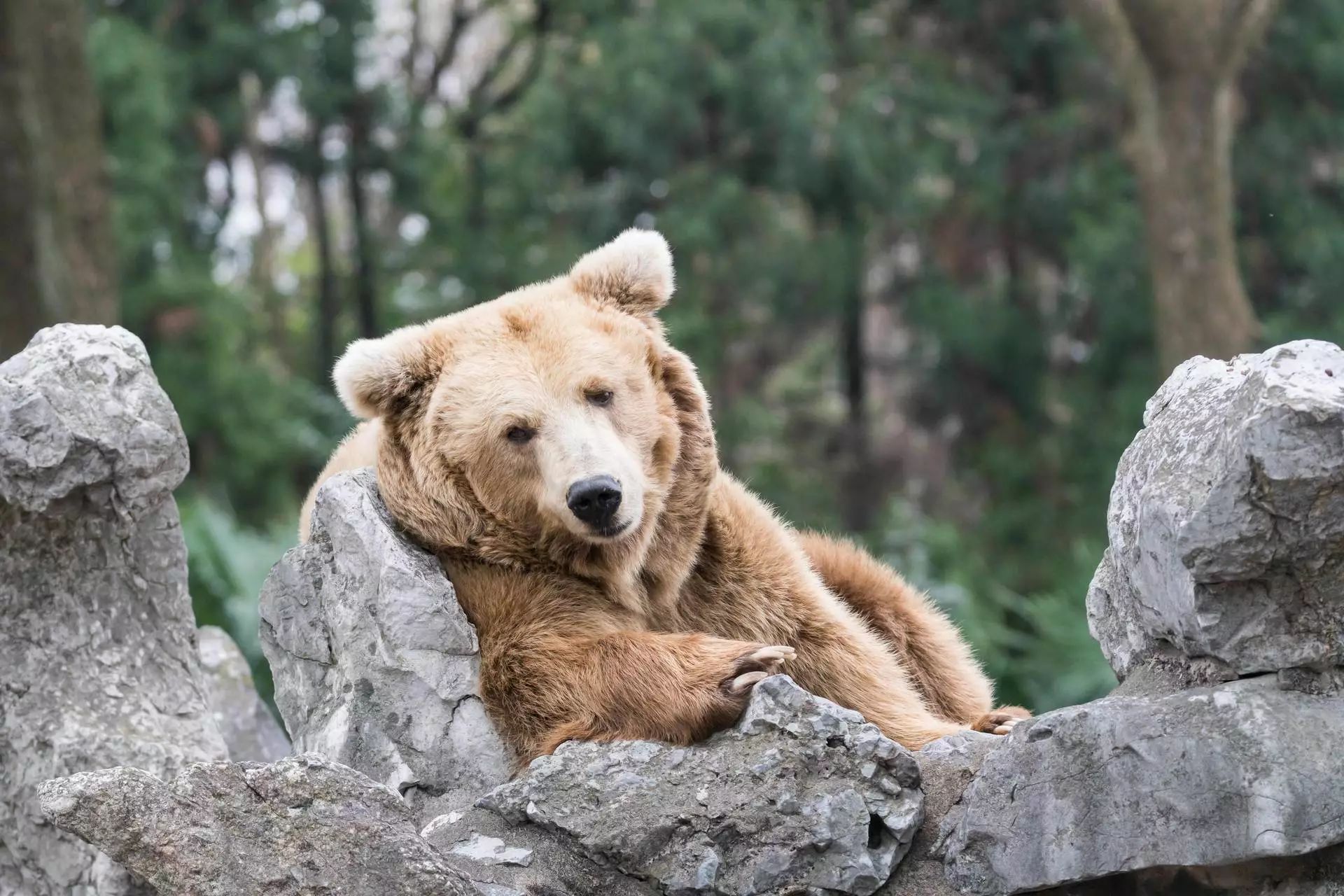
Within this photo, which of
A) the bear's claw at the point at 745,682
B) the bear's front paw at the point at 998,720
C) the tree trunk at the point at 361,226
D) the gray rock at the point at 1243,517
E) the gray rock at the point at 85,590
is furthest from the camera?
the tree trunk at the point at 361,226

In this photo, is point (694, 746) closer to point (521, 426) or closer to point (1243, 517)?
point (521, 426)

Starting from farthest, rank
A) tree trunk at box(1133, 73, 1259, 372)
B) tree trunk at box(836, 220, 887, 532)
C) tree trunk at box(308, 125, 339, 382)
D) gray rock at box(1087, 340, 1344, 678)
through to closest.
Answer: tree trunk at box(308, 125, 339, 382)
tree trunk at box(836, 220, 887, 532)
tree trunk at box(1133, 73, 1259, 372)
gray rock at box(1087, 340, 1344, 678)

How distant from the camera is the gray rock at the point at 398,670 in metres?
3.69

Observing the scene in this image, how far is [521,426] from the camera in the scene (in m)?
3.85

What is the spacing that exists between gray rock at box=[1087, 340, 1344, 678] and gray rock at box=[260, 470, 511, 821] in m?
1.55

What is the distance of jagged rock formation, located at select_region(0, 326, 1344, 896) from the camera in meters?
2.77

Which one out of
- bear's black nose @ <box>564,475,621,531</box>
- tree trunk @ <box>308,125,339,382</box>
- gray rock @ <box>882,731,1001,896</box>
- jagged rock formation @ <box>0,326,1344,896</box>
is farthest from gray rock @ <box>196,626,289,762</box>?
tree trunk @ <box>308,125,339,382</box>

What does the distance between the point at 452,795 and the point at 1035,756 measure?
1.40 meters

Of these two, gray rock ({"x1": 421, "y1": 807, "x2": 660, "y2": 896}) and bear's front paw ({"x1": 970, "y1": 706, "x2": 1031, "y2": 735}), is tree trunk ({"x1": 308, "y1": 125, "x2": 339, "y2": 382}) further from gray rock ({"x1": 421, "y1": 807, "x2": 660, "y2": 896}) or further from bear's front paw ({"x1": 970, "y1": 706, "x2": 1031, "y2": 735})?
gray rock ({"x1": 421, "y1": 807, "x2": 660, "y2": 896})

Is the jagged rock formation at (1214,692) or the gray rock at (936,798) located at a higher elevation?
the jagged rock formation at (1214,692)

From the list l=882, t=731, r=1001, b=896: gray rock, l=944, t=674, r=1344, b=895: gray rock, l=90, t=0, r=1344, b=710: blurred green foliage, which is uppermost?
l=944, t=674, r=1344, b=895: gray rock

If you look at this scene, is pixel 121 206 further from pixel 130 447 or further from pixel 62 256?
pixel 130 447

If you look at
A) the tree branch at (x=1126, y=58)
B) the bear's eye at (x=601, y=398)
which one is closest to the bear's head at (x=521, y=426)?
the bear's eye at (x=601, y=398)

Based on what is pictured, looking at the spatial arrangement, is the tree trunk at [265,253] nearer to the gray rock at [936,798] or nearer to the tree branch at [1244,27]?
the tree branch at [1244,27]
